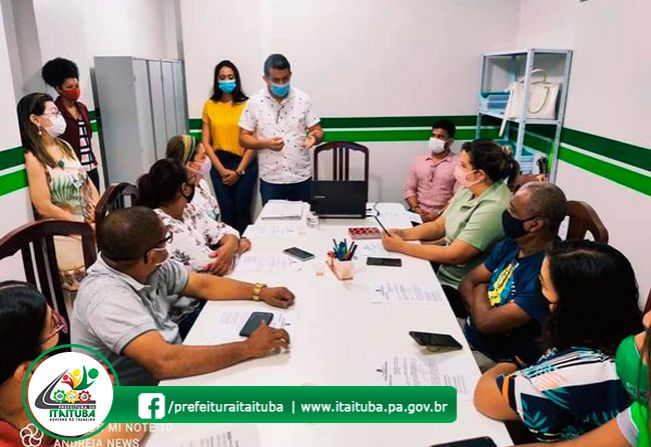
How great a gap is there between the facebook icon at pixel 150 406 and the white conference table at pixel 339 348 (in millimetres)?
59

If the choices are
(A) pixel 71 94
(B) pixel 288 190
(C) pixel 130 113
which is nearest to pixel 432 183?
(B) pixel 288 190

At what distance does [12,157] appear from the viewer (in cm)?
240

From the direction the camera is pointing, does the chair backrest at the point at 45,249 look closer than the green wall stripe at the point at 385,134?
Yes

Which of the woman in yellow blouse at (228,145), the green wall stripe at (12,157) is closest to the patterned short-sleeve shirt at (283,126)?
the woman in yellow blouse at (228,145)

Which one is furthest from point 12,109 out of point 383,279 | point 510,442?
point 510,442

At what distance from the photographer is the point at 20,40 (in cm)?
300

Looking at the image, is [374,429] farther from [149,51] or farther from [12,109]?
[149,51]

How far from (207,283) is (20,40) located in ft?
7.52

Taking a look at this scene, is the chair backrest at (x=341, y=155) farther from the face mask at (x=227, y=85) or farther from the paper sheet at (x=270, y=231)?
the paper sheet at (x=270, y=231)

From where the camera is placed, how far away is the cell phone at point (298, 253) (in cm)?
212

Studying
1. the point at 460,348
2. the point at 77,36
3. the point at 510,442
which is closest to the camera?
the point at 510,442

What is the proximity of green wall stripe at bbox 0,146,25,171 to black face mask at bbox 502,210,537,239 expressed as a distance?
224cm

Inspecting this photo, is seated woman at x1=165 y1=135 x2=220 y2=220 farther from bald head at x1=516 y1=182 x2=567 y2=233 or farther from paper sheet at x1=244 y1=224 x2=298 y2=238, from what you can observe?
bald head at x1=516 y1=182 x2=567 y2=233
